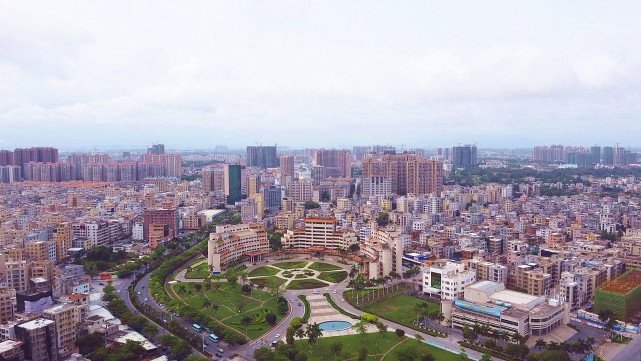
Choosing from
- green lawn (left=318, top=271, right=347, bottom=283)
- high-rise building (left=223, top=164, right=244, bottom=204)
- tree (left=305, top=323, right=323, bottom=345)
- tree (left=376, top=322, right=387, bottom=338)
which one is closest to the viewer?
tree (left=305, top=323, right=323, bottom=345)

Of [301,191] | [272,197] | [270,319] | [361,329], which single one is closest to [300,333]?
[361,329]

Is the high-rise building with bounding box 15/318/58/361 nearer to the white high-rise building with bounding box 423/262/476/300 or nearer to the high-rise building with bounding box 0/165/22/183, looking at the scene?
the white high-rise building with bounding box 423/262/476/300

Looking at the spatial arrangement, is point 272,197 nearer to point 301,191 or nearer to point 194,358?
point 301,191

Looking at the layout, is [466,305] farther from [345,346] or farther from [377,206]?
[377,206]

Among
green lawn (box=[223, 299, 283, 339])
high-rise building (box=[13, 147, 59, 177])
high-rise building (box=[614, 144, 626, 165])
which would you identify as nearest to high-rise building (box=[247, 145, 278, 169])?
high-rise building (box=[13, 147, 59, 177])

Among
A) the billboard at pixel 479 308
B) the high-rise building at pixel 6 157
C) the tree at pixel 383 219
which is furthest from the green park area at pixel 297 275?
the high-rise building at pixel 6 157

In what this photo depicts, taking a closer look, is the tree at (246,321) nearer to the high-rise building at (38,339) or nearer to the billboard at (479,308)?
the high-rise building at (38,339)
